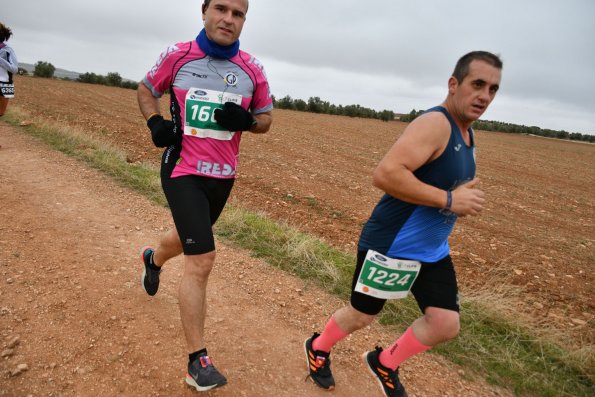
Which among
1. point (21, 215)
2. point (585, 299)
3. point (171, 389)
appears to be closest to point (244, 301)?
point (171, 389)

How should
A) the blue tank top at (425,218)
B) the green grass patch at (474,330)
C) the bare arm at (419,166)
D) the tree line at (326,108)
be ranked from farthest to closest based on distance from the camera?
the tree line at (326,108), the green grass patch at (474,330), the blue tank top at (425,218), the bare arm at (419,166)

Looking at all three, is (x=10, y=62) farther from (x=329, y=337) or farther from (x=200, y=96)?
(x=329, y=337)

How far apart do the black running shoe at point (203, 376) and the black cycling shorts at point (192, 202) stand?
0.69 m

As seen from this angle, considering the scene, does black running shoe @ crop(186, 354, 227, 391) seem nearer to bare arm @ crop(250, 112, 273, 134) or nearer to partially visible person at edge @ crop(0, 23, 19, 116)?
bare arm @ crop(250, 112, 273, 134)

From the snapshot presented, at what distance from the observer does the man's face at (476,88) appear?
2.20 m

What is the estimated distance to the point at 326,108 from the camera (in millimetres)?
49188

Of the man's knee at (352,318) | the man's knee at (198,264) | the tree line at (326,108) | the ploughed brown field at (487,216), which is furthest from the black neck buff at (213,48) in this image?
the tree line at (326,108)

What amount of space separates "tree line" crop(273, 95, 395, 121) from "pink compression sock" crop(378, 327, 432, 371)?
154ft

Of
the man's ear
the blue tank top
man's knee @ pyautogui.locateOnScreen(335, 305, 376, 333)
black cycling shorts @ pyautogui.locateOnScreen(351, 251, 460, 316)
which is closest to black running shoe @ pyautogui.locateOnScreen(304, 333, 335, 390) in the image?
man's knee @ pyautogui.locateOnScreen(335, 305, 376, 333)

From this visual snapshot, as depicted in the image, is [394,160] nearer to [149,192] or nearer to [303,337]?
[303,337]

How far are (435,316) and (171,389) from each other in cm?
173

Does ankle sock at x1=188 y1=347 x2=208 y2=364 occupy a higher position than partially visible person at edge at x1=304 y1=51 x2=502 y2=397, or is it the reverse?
partially visible person at edge at x1=304 y1=51 x2=502 y2=397

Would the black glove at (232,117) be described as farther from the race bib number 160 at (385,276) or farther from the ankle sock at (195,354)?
the ankle sock at (195,354)

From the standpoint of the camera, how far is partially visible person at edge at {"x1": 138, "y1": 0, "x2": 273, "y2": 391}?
2615mm
